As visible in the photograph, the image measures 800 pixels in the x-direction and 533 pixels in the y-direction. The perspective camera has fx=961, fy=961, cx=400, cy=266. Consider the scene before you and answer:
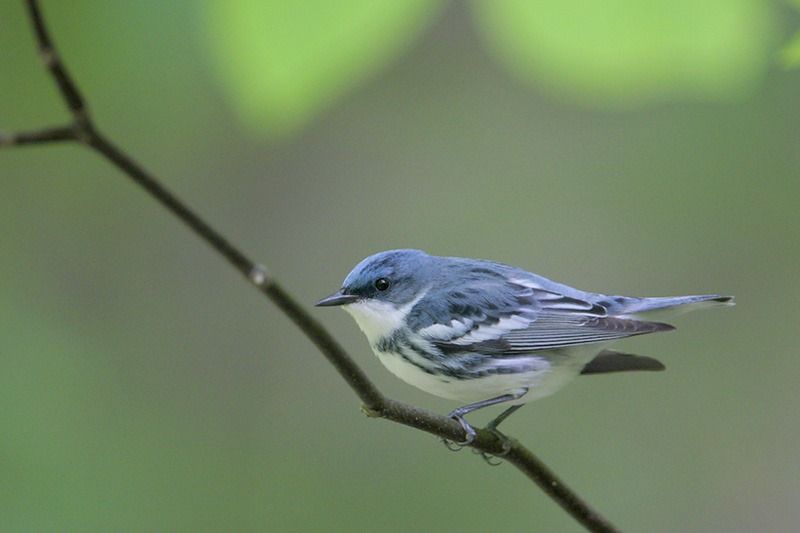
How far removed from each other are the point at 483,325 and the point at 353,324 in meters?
2.92

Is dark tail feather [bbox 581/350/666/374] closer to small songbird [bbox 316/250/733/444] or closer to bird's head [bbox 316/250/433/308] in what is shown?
small songbird [bbox 316/250/733/444]

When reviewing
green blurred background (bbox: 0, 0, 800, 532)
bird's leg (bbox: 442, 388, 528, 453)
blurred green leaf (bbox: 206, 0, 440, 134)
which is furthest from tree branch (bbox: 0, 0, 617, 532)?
green blurred background (bbox: 0, 0, 800, 532)

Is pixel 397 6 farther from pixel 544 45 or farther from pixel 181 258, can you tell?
pixel 181 258

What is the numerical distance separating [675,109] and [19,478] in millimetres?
4060

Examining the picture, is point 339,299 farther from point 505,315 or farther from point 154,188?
point 154,188

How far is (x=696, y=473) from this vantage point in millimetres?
5652

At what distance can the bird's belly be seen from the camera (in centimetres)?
238

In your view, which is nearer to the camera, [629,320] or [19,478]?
[629,320]

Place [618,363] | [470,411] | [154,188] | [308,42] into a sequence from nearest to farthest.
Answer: [154,188], [308,42], [470,411], [618,363]

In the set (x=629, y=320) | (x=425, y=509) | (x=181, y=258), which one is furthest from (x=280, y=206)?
(x=629, y=320)

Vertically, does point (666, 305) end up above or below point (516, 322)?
below

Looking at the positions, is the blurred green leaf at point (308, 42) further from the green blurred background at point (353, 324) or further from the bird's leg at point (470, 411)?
the green blurred background at point (353, 324)

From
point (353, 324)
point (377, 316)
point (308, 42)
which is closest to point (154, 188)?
point (308, 42)

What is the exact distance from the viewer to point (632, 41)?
121 cm
